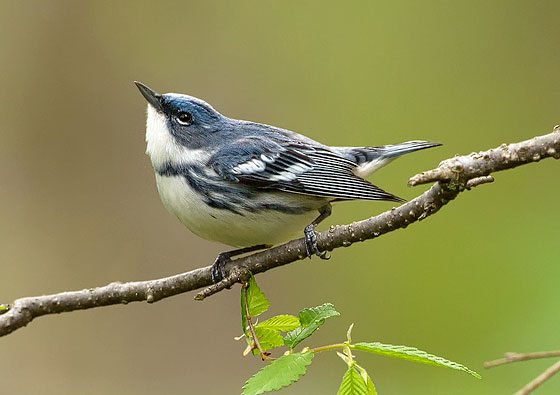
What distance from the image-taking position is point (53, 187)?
773 cm

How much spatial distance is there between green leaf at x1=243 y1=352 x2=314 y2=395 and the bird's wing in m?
1.88

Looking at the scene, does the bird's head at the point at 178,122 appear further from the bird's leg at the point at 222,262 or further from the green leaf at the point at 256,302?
the green leaf at the point at 256,302

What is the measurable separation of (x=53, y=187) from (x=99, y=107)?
3.19ft

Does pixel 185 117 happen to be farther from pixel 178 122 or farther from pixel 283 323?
pixel 283 323

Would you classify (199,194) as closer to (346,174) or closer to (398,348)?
(346,174)

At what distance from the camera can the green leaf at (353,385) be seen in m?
2.01

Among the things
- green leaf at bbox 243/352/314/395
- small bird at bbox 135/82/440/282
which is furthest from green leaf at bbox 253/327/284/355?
small bird at bbox 135/82/440/282

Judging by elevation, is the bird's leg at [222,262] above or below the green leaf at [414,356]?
above

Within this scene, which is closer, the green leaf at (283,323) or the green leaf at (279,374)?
the green leaf at (279,374)

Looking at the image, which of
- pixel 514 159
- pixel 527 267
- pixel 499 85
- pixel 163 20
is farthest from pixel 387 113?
pixel 514 159

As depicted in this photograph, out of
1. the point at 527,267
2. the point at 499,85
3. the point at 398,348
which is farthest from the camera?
the point at 499,85

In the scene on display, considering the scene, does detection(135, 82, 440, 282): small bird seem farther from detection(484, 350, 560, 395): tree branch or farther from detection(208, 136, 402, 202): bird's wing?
detection(484, 350, 560, 395): tree branch

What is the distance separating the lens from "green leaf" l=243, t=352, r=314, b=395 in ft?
6.61

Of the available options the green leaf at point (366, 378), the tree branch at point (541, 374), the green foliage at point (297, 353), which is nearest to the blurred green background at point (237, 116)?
the green foliage at point (297, 353)
